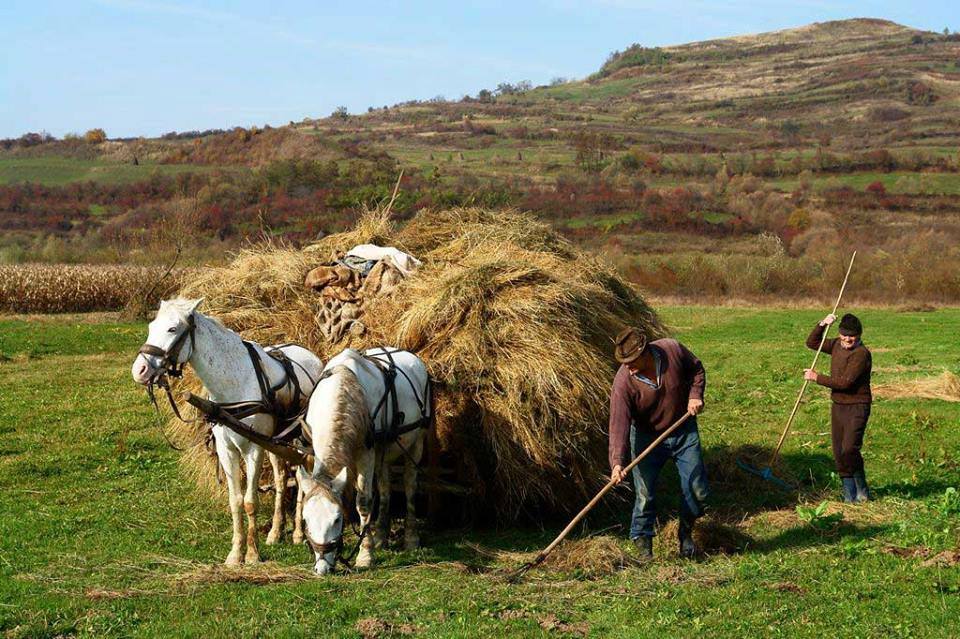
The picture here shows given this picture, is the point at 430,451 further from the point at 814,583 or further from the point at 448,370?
the point at 814,583

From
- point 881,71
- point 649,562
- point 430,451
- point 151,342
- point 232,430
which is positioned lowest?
point 649,562

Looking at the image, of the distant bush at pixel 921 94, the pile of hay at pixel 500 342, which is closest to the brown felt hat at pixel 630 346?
the pile of hay at pixel 500 342

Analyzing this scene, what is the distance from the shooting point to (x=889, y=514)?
925 centimetres

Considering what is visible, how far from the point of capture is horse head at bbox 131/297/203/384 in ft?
25.4

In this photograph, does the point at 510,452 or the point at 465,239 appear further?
the point at 465,239

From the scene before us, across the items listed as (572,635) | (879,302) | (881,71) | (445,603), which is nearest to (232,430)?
(445,603)

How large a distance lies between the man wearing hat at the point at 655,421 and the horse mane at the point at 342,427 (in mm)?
2166

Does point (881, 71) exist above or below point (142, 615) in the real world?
above

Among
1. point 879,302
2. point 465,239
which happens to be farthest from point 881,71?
point 465,239

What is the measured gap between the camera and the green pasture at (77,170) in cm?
8088

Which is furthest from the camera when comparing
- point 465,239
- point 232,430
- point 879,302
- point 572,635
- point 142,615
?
point 879,302

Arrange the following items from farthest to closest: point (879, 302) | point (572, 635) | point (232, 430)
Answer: point (879, 302) → point (232, 430) → point (572, 635)

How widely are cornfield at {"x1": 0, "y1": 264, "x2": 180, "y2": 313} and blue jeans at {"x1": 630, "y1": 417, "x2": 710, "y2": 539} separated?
27760mm

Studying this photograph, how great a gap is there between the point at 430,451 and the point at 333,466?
6.32 ft
